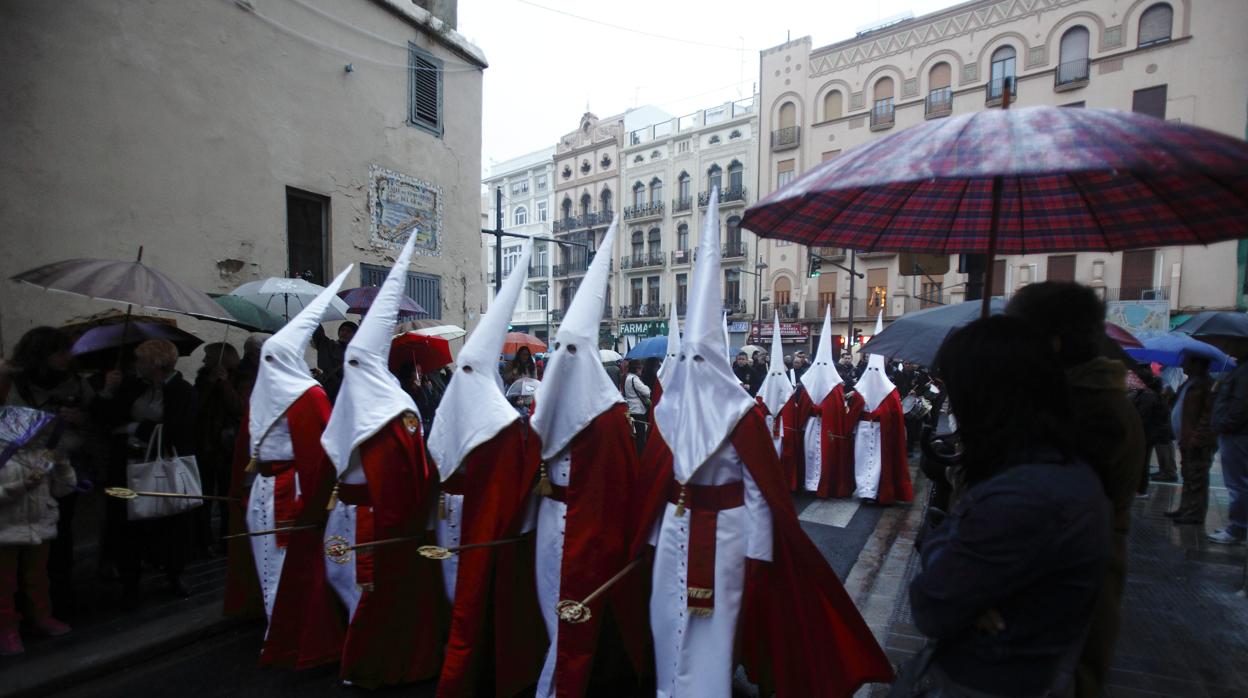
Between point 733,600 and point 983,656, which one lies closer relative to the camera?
point 983,656

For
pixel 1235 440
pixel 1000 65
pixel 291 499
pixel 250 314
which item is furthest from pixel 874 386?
pixel 1000 65

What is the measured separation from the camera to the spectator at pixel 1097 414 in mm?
1901

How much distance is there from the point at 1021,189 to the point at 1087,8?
32.2 m

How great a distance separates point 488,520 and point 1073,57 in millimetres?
33611

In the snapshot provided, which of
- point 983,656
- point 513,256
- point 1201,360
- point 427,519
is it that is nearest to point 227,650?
point 427,519

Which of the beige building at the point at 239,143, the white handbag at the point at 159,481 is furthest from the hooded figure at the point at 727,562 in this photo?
the beige building at the point at 239,143

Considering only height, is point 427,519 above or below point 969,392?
below

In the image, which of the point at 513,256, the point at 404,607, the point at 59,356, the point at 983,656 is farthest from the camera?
the point at 513,256

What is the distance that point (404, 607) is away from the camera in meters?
3.48

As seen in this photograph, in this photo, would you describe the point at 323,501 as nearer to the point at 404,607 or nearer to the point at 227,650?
the point at 404,607

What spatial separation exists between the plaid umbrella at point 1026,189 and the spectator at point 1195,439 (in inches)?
206

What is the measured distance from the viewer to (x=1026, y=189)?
9.67 ft

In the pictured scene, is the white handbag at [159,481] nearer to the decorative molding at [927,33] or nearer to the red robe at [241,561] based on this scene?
the red robe at [241,561]

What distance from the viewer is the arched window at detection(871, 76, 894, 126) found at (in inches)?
1219
